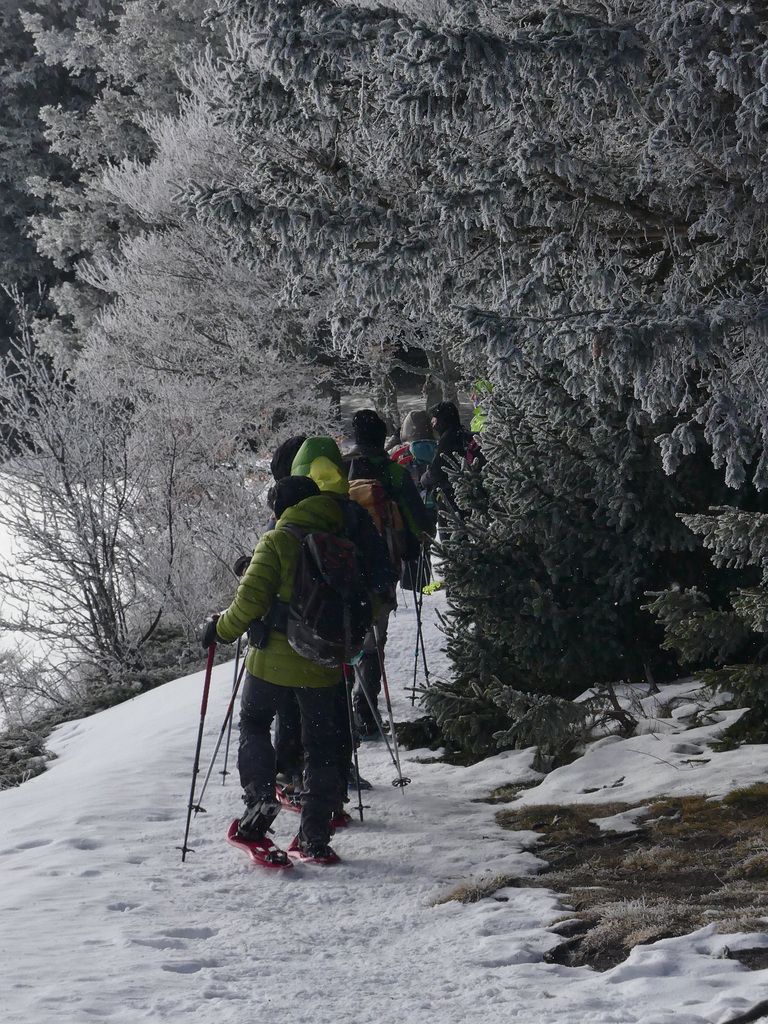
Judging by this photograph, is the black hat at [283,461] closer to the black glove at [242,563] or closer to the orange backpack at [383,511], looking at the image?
the black glove at [242,563]

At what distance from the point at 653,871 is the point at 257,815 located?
5.83 feet

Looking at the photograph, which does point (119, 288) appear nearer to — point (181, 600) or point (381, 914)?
point (181, 600)

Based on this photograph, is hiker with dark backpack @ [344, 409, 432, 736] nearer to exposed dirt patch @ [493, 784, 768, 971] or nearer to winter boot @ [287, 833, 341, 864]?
exposed dirt patch @ [493, 784, 768, 971]

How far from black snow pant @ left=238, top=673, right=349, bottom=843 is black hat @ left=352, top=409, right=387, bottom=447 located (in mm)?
1977

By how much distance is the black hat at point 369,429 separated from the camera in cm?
646

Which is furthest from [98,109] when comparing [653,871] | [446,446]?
[653,871]

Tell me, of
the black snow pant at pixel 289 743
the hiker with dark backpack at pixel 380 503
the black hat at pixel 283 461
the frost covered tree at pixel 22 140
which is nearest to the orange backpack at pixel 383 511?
the hiker with dark backpack at pixel 380 503

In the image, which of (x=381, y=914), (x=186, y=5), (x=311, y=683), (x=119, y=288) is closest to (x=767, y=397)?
(x=311, y=683)

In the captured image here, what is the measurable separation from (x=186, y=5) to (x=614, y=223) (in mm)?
20703

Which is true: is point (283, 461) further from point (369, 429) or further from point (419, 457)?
point (419, 457)

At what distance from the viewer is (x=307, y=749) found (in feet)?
16.2

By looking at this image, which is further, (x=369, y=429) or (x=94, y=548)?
(x=94, y=548)

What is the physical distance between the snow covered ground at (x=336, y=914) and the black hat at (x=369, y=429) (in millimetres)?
2045

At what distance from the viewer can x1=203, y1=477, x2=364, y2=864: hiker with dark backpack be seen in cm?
474
